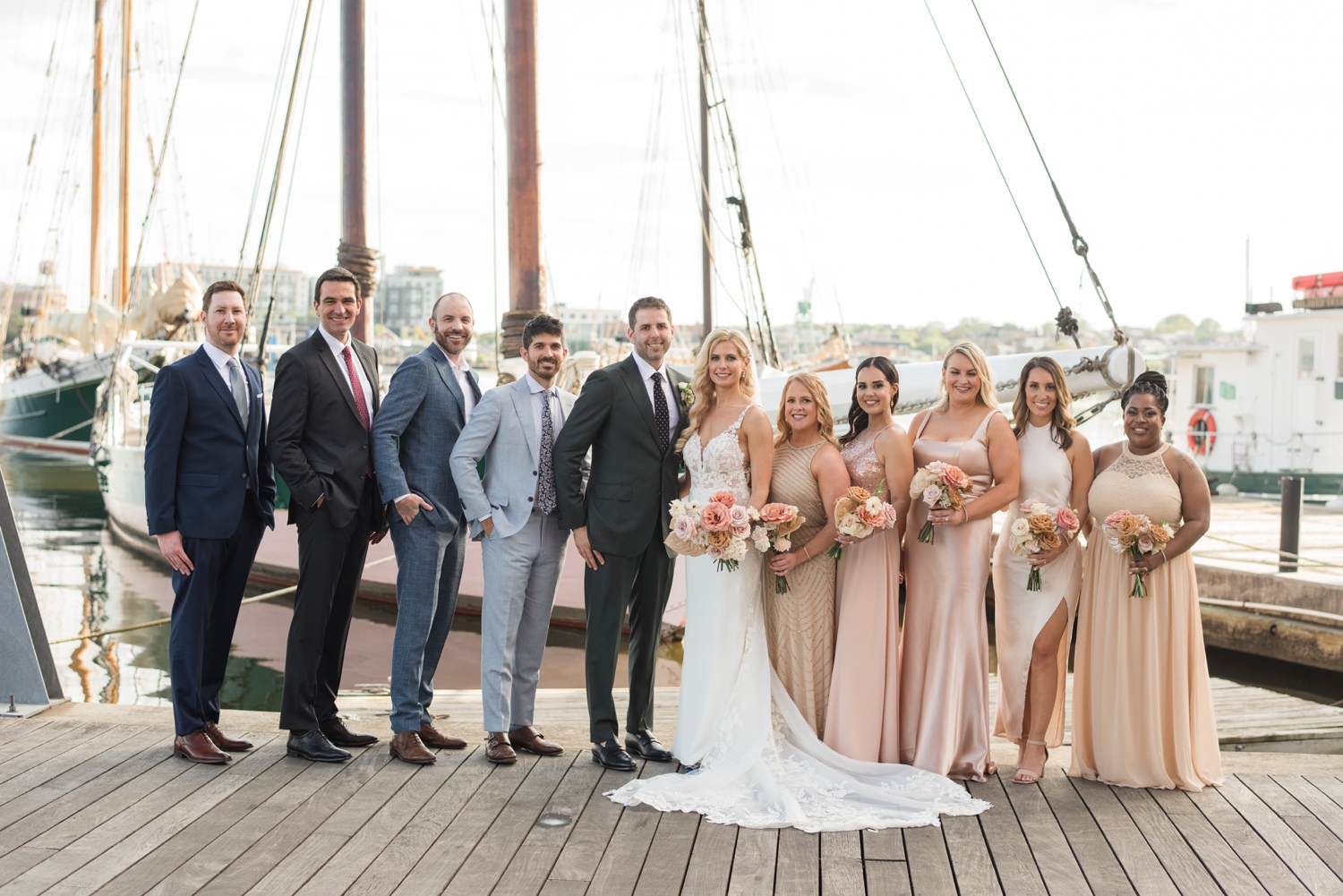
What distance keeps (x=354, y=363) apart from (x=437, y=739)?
65.3 inches

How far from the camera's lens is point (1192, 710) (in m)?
4.11

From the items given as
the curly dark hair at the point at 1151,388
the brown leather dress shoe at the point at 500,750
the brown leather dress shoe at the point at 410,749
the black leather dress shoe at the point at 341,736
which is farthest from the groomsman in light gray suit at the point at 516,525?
the curly dark hair at the point at 1151,388

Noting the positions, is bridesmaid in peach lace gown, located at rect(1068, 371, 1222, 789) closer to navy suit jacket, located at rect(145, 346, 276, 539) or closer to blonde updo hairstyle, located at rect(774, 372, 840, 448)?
blonde updo hairstyle, located at rect(774, 372, 840, 448)

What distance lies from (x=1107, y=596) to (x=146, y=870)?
3630 mm

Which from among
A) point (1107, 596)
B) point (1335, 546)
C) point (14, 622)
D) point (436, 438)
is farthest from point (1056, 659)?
point (1335, 546)

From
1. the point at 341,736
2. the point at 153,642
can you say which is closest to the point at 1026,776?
the point at 341,736

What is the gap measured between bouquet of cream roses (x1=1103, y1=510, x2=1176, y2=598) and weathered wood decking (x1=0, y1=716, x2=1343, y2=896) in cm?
95

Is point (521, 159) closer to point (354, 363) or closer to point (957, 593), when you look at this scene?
point (354, 363)

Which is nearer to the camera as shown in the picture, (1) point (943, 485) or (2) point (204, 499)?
(1) point (943, 485)

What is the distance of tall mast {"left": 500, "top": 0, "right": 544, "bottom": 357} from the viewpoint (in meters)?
9.91

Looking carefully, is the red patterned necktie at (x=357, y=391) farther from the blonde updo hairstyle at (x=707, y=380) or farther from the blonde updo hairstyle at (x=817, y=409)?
the blonde updo hairstyle at (x=817, y=409)

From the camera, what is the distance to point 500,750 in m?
4.27

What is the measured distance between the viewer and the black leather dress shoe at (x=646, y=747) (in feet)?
14.4

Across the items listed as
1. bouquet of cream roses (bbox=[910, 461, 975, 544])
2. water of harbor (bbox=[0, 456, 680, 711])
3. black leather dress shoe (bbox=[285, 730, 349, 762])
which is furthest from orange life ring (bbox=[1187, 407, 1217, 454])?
black leather dress shoe (bbox=[285, 730, 349, 762])
